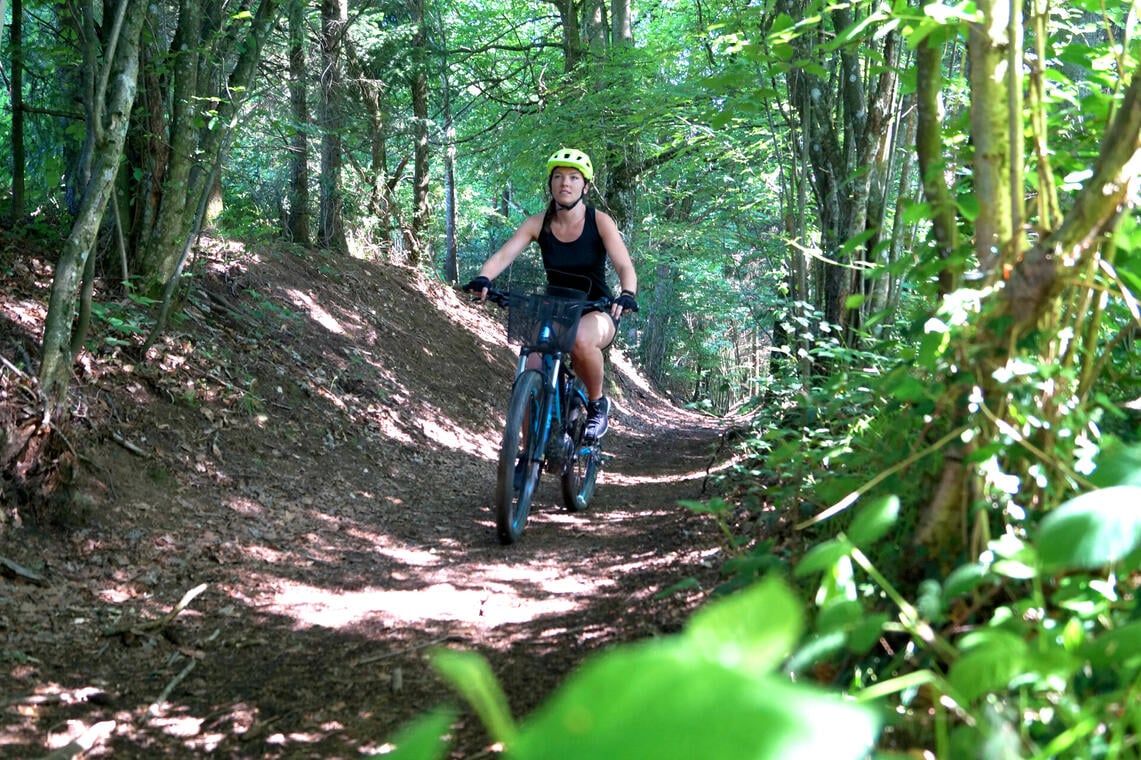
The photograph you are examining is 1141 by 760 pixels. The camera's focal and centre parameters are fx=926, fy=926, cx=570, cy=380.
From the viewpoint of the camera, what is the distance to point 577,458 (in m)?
6.02

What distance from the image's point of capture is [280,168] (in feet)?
44.9

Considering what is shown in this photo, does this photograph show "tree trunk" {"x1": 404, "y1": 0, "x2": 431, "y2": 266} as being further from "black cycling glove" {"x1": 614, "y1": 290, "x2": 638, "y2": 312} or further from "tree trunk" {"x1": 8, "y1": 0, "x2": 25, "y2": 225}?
"black cycling glove" {"x1": 614, "y1": 290, "x2": 638, "y2": 312}

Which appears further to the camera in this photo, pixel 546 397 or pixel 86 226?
pixel 546 397

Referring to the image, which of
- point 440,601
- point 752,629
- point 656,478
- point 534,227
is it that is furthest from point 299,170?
point 752,629

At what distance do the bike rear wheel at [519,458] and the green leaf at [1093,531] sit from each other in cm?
389

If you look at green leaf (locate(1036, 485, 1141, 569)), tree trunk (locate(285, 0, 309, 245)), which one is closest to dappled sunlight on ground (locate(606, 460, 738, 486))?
tree trunk (locate(285, 0, 309, 245))

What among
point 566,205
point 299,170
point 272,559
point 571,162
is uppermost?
point 299,170

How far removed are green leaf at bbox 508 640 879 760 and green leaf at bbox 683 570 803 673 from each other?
0.06 m

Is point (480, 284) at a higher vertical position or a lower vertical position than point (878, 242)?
lower

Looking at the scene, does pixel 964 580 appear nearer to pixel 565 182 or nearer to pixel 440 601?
pixel 440 601

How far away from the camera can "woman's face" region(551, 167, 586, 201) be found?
216 inches

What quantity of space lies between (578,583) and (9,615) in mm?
Result: 2299

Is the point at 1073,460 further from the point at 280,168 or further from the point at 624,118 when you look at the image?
the point at 280,168

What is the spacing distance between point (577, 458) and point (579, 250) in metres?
1.35
